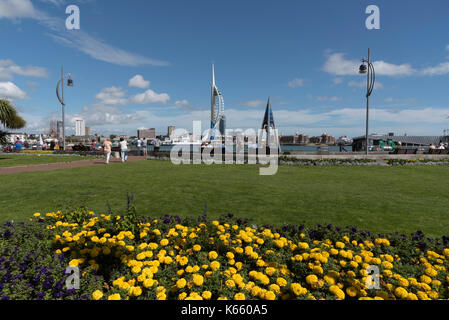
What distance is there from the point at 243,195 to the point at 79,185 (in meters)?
6.21

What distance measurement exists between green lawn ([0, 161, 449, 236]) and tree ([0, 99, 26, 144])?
1104 centimetres

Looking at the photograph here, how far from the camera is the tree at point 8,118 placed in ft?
55.7

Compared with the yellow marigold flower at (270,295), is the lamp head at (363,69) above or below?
above

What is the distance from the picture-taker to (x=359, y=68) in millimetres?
18562

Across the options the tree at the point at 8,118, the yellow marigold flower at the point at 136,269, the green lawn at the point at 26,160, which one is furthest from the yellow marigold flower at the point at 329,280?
the tree at the point at 8,118

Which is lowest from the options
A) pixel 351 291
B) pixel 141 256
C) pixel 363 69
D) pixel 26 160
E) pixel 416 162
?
pixel 351 291

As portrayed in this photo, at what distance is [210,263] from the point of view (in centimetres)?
288

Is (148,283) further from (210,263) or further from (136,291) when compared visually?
(210,263)

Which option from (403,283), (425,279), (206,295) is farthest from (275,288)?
(425,279)

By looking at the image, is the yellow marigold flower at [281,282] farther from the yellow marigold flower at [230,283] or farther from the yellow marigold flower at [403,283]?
the yellow marigold flower at [403,283]

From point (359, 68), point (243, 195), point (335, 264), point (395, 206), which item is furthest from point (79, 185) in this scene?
point (359, 68)

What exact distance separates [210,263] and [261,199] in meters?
4.18

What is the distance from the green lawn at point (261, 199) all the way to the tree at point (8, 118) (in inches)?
435

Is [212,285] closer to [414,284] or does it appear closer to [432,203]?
[414,284]
